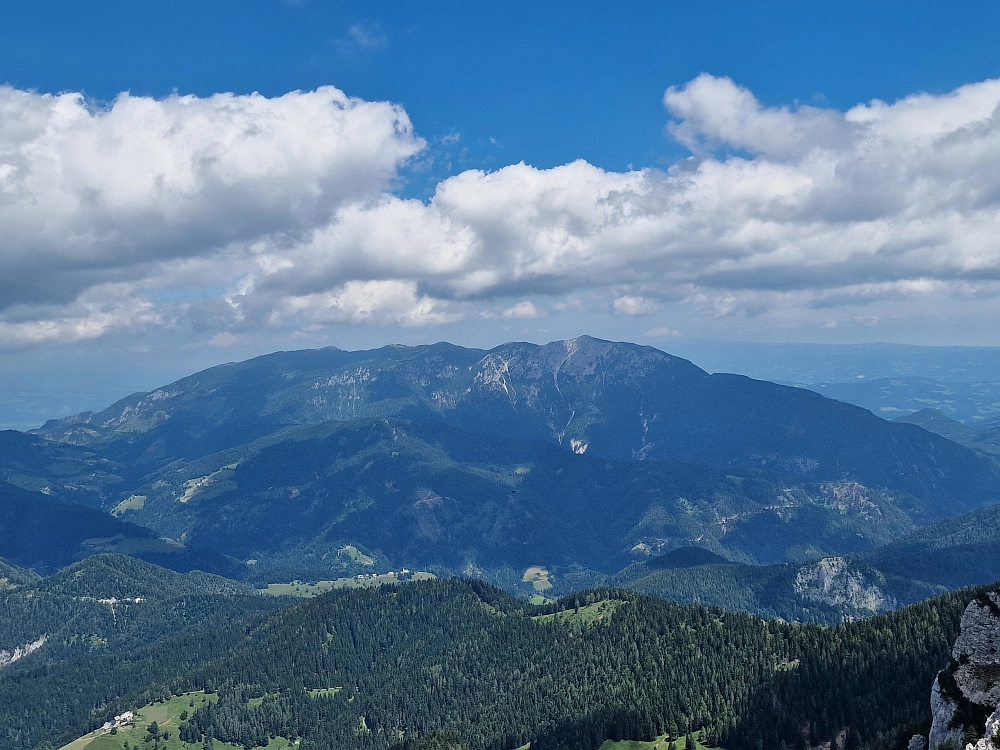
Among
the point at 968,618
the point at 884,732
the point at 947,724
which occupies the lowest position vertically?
the point at 884,732

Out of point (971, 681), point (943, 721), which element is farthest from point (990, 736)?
point (943, 721)

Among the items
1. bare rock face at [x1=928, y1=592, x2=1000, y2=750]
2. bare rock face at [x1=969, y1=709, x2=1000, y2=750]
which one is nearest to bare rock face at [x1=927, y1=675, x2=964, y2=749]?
bare rock face at [x1=928, y1=592, x2=1000, y2=750]

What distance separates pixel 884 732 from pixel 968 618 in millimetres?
74722

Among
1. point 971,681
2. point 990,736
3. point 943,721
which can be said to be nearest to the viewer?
point 990,736

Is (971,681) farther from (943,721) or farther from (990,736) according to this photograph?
(990,736)

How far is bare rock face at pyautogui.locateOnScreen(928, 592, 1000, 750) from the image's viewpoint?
366 ft

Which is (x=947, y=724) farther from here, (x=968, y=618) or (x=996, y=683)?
(x=968, y=618)

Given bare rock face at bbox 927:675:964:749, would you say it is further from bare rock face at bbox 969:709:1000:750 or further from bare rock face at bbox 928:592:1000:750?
bare rock face at bbox 969:709:1000:750

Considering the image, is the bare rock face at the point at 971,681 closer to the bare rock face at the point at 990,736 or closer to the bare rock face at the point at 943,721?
the bare rock face at the point at 943,721

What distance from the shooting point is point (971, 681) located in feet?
383

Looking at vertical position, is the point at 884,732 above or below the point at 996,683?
below

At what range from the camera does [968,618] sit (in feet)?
407

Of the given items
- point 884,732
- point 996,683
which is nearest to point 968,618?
point 996,683

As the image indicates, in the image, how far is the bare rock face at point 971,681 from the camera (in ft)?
366
